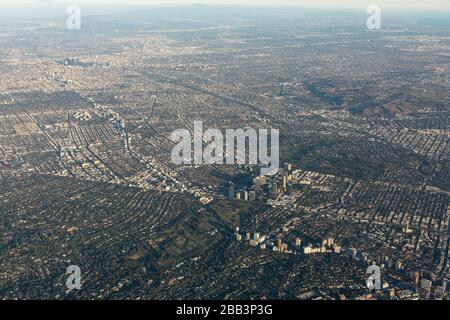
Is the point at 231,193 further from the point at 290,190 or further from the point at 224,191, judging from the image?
the point at 290,190

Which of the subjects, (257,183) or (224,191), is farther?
(257,183)

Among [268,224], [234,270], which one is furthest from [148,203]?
[234,270]

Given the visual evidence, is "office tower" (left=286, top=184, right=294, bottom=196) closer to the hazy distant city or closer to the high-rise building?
the hazy distant city

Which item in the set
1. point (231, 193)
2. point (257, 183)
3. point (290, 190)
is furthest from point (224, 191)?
point (290, 190)
